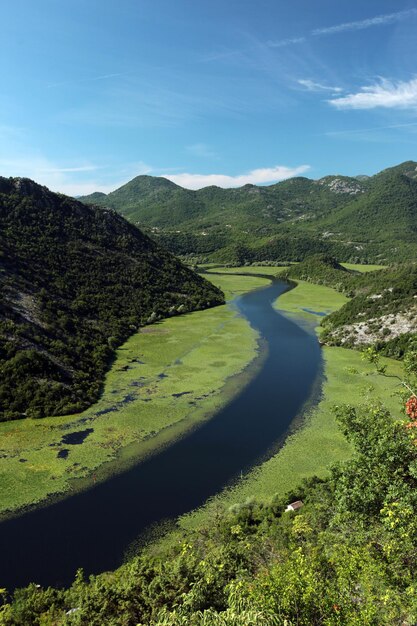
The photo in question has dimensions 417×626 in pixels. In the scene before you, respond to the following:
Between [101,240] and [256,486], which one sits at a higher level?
[101,240]

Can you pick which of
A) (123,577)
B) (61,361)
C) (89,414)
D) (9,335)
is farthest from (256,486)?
(9,335)

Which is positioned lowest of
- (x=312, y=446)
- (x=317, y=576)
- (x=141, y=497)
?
(x=141, y=497)

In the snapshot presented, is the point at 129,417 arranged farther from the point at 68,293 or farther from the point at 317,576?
the point at 68,293

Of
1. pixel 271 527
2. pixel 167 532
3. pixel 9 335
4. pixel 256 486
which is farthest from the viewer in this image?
pixel 9 335

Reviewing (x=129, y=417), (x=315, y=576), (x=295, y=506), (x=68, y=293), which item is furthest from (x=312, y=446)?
(x=68, y=293)

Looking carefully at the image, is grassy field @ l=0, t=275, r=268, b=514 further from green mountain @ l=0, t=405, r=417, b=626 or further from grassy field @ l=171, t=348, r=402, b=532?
green mountain @ l=0, t=405, r=417, b=626

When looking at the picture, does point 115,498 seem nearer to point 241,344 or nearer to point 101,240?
point 241,344
